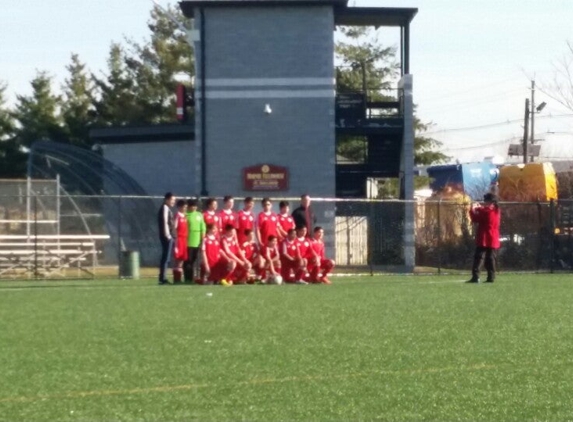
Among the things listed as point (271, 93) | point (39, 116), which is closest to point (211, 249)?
point (271, 93)

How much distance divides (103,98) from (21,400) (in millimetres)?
61591

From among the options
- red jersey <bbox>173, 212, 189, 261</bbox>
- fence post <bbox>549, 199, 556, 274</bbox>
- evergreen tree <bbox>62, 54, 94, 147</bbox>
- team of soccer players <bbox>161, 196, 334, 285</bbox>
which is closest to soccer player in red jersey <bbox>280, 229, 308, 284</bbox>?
team of soccer players <bbox>161, 196, 334, 285</bbox>

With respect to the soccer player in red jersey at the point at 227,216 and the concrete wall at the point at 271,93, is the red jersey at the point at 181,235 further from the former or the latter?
the concrete wall at the point at 271,93

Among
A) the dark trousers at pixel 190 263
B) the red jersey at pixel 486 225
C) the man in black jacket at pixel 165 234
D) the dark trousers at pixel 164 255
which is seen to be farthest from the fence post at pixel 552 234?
the dark trousers at pixel 164 255

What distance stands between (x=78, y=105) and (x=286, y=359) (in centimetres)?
6276

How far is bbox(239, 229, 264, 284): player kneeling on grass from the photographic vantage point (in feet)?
86.4

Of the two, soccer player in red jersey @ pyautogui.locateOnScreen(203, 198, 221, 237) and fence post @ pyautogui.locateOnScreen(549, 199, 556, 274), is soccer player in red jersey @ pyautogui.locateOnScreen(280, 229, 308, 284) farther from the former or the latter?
fence post @ pyautogui.locateOnScreen(549, 199, 556, 274)

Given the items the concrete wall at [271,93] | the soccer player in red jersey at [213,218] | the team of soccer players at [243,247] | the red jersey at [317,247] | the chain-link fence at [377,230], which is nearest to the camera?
the team of soccer players at [243,247]

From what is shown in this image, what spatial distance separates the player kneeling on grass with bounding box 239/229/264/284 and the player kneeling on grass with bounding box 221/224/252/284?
0.20 meters

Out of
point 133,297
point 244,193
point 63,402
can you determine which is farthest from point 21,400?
point 244,193

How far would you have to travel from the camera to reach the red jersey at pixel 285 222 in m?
27.2

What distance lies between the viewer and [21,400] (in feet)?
30.8

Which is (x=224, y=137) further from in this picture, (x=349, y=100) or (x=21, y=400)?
(x=21, y=400)

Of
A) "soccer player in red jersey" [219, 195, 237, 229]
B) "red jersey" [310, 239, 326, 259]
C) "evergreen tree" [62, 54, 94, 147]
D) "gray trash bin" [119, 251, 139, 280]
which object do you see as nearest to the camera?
"soccer player in red jersey" [219, 195, 237, 229]
